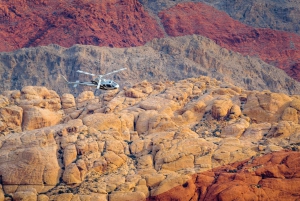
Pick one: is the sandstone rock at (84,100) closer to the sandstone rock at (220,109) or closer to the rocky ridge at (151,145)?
the rocky ridge at (151,145)

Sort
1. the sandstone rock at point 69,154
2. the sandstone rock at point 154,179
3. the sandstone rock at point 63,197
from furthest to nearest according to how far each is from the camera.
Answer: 1. the sandstone rock at point 69,154
2. the sandstone rock at point 154,179
3. the sandstone rock at point 63,197

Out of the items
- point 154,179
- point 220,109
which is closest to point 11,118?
point 154,179

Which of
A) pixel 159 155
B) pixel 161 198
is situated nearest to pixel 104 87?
pixel 159 155

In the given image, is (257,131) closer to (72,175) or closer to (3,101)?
(72,175)

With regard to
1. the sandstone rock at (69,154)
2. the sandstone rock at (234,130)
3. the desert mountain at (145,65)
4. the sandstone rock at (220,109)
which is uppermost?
the sandstone rock at (220,109)

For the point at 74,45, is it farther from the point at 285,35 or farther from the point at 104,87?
the point at 104,87

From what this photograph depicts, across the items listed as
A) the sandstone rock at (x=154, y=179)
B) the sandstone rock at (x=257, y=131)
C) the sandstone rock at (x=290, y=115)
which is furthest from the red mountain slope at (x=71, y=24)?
the sandstone rock at (x=154, y=179)
